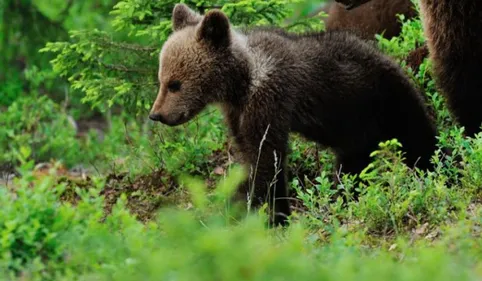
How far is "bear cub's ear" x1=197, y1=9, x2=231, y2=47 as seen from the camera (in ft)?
22.4

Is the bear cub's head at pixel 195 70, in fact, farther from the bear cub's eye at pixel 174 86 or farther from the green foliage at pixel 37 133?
the green foliage at pixel 37 133

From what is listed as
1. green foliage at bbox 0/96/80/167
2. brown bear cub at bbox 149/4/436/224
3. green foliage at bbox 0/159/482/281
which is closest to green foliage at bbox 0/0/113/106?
green foliage at bbox 0/96/80/167

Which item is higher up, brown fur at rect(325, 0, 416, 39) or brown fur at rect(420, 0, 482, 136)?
brown fur at rect(420, 0, 482, 136)

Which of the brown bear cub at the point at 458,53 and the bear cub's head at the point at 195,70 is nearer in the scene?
the bear cub's head at the point at 195,70

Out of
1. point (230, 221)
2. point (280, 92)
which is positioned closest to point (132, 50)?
point (280, 92)

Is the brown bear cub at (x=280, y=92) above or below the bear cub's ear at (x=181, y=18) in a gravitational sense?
below

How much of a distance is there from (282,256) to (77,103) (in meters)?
11.2

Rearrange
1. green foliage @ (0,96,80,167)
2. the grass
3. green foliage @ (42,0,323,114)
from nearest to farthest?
the grass, green foliage @ (42,0,323,114), green foliage @ (0,96,80,167)

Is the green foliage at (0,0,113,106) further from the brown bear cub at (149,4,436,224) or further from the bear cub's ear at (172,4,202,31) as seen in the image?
the brown bear cub at (149,4,436,224)

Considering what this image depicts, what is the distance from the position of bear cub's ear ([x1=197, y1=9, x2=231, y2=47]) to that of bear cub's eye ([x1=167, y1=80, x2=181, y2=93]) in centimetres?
34

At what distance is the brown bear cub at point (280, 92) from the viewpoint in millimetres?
6840

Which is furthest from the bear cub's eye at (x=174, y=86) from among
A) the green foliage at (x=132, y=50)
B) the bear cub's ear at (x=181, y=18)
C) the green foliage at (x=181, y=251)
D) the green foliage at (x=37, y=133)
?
the green foliage at (x=37, y=133)

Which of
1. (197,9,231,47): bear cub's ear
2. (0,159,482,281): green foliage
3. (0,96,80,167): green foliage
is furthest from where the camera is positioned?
(0,96,80,167): green foliage

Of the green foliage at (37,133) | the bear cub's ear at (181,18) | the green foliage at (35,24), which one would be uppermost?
the bear cub's ear at (181,18)
